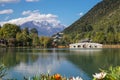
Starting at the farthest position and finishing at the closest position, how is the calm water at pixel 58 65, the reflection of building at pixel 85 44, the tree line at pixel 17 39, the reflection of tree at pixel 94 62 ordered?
the reflection of building at pixel 85 44, the tree line at pixel 17 39, the reflection of tree at pixel 94 62, the calm water at pixel 58 65

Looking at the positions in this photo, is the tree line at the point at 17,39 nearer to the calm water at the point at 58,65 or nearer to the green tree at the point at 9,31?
the green tree at the point at 9,31

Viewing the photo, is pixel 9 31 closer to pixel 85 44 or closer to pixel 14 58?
pixel 85 44

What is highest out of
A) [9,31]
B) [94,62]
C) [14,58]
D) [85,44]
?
[9,31]

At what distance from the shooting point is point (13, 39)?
142000 millimetres

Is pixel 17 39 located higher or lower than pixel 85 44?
higher

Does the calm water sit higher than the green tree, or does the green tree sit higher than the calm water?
the green tree

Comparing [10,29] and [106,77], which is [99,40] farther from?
[106,77]

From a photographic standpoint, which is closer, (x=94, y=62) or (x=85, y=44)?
(x=94, y=62)

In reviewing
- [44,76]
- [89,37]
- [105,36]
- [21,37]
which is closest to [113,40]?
[105,36]

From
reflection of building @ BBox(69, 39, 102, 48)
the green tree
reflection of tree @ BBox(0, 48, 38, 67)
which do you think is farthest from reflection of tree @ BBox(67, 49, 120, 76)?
reflection of building @ BBox(69, 39, 102, 48)

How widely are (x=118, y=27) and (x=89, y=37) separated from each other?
16.8 metres

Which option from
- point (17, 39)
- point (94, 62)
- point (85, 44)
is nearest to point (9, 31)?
point (17, 39)

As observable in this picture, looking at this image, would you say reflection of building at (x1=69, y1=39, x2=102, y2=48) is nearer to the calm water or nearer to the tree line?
the tree line

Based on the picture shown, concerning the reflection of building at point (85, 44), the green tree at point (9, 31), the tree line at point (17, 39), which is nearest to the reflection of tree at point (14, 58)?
the tree line at point (17, 39)
